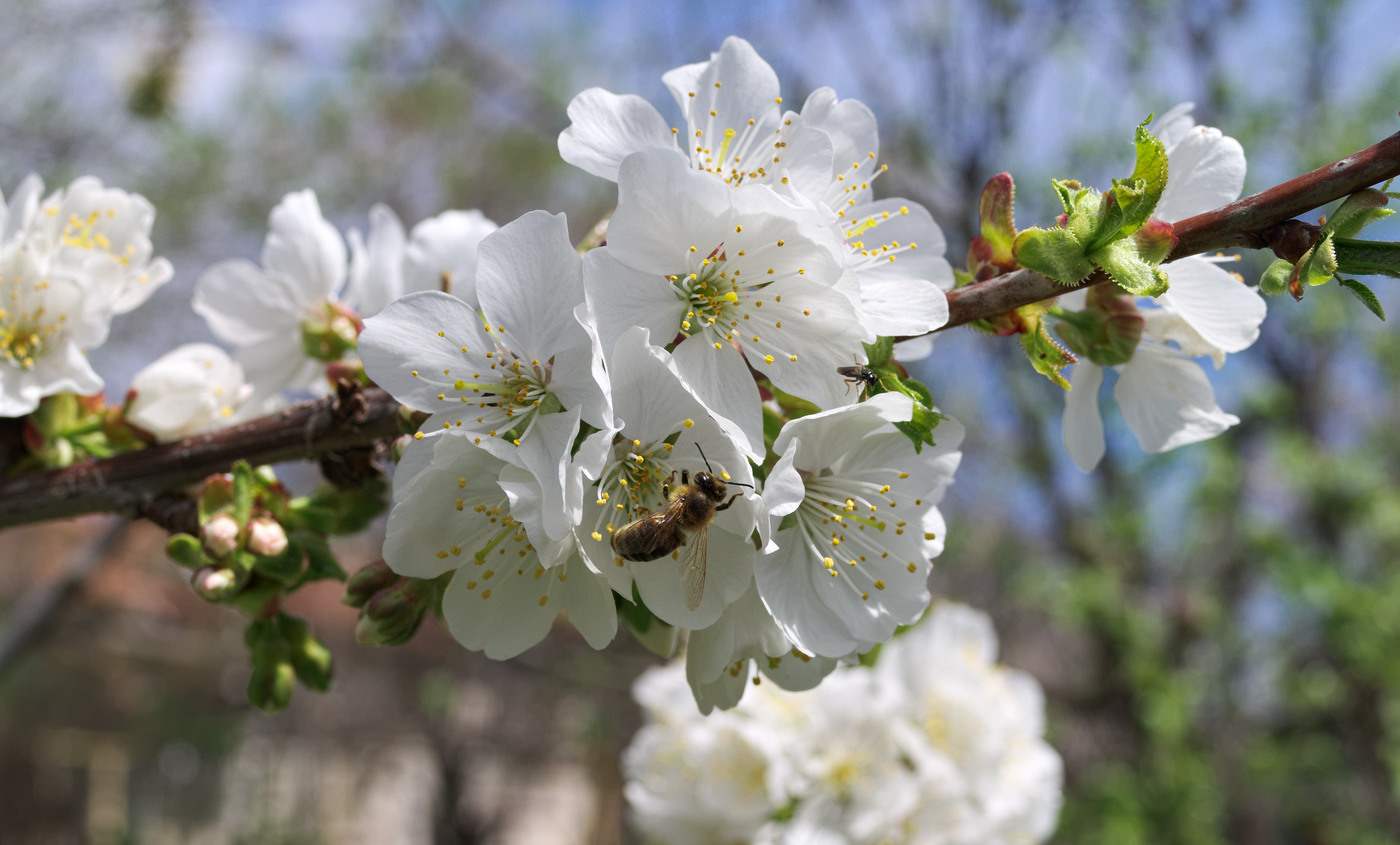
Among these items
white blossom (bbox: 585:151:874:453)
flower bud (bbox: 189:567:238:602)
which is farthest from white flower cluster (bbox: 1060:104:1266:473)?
flower bud (bbox: 189:567:238:602)

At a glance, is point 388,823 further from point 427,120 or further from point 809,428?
point 809,428

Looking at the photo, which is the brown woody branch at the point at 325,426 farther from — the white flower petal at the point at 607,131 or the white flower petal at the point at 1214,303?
the white flower petal at the point at 607,131

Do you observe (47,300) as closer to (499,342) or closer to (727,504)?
(499,342)

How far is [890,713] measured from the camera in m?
2.07

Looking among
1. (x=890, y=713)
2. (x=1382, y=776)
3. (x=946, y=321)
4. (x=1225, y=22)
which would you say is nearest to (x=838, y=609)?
(x=946, y=321)

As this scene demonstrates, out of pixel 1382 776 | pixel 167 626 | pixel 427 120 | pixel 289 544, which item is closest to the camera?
pixel 289 544

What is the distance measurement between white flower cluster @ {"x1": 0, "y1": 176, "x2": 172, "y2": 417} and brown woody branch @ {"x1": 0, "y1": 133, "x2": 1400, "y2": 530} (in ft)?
0.40

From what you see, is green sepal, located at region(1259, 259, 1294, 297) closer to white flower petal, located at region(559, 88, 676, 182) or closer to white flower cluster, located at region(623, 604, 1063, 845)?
white flower petal, located at region(559, 88, 676, 182)

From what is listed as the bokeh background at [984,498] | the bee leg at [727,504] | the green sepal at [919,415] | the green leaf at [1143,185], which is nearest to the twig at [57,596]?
the bokeh background at [984,498]

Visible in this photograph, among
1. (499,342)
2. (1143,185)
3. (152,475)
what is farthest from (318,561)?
(1143,185)

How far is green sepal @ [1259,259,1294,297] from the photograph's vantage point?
91cm

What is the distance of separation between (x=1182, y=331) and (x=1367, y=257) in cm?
32

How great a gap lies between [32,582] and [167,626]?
4.37 ft

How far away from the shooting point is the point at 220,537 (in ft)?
3.81
